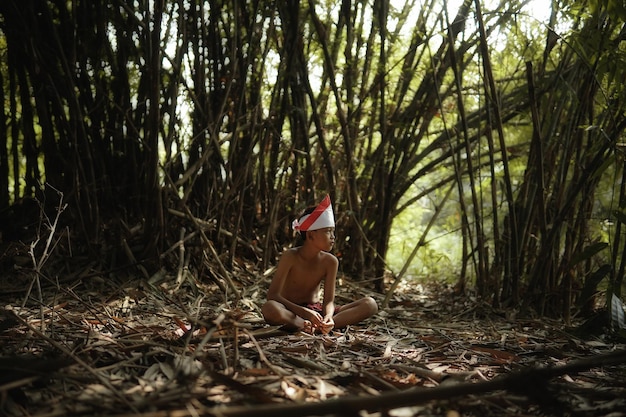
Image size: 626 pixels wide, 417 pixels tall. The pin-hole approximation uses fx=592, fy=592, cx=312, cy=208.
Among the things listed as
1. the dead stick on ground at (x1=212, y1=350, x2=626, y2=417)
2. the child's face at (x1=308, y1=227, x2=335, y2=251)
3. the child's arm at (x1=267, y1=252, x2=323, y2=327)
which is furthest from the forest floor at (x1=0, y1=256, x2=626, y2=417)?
the child's face at (x1=308, y1=227, x2=335, y2=251)

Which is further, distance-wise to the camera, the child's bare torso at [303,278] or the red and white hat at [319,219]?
the child's bare torso at [303,278]

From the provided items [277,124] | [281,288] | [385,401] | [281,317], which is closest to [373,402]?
[385,401]

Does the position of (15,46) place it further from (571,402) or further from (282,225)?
(571,402)

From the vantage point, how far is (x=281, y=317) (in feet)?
7.52

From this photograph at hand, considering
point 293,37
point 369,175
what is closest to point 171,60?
point 293,37

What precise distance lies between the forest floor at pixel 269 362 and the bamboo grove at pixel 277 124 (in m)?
0.40

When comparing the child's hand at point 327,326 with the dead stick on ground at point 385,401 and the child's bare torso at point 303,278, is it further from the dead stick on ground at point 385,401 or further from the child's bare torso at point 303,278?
the dead stick on ground at point 385,401

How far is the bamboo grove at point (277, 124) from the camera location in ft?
9.21

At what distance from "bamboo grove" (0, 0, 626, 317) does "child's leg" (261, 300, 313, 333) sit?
862 millimetres

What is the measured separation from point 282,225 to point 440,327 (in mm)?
1391

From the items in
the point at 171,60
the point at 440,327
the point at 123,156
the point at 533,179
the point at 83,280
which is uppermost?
the point at 171,60

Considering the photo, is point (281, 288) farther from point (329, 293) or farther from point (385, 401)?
point (385, 401)

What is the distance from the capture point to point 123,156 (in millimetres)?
3221

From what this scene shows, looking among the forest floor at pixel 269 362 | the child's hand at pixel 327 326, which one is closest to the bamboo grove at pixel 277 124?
the forest floor at pixel 269 362
